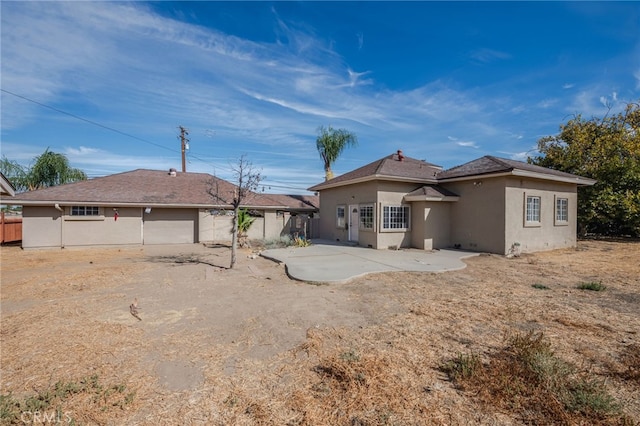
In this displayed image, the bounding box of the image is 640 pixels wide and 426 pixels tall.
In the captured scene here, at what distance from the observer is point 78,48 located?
1067 cm

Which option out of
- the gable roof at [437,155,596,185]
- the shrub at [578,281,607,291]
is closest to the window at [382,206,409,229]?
the gable roof at [437,155,596,185]

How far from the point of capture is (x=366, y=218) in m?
15.5

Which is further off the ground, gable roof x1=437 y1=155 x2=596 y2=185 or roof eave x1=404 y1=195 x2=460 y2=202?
gable roof x1=437 y1=155 x2=596 y2=185

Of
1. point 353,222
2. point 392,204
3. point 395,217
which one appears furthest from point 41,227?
point 395,217

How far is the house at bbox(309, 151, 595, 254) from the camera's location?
13188 millimetres

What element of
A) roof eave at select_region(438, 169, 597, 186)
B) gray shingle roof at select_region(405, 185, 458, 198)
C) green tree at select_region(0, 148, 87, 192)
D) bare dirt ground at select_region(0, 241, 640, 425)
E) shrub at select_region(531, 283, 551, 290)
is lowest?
bare dirt ground at select_region(0, 241, 640, 425)

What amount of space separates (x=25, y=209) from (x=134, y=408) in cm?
1973

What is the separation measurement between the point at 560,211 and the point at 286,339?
17.5 metres

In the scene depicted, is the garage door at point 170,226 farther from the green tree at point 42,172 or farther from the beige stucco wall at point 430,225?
the green tree at point 42,172

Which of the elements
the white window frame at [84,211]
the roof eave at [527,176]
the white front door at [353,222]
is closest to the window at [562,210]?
the roof eave at [527,176]

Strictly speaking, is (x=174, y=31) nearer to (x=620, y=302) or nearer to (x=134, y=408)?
(x=134, y=408)

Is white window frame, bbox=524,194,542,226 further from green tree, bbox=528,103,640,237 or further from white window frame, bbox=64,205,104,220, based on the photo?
white window frame, bbox=64,205,104,220

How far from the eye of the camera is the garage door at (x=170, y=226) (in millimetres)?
18828

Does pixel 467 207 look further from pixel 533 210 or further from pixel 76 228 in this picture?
pixel 76 228
